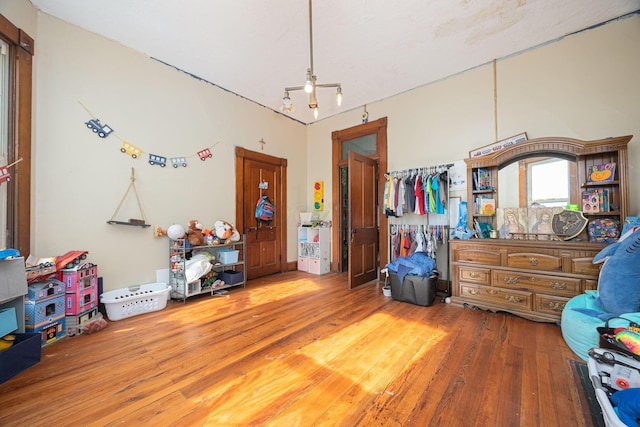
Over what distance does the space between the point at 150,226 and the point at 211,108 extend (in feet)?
6.33

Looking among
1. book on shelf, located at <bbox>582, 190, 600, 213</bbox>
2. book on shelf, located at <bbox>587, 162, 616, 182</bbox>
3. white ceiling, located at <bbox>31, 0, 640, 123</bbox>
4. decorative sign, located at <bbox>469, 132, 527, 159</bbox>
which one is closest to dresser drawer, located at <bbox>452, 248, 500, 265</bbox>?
A: book on shelf, located at <bbox>582, 190, 600, 213</bbox>

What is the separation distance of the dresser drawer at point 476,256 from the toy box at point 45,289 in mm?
3981

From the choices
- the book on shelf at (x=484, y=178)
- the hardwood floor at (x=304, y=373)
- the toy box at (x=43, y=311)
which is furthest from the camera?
the book on shelf at (x=484, y=178)

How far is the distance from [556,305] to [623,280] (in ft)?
2.35

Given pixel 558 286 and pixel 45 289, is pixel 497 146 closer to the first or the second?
pixel 558 286

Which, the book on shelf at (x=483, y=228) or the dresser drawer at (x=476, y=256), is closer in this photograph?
the dresser drawer at (x=476, y=256)

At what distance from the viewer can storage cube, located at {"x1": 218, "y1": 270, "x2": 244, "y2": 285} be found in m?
3.64

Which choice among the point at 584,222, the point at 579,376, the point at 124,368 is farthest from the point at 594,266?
the point at 124,368

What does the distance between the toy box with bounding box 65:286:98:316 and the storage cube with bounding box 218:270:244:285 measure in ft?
4.82

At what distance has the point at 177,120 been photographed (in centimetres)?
344

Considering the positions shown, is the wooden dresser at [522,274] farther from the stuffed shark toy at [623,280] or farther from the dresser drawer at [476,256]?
the stuffed shark toy at [623,280]

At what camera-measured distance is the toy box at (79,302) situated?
2.26 metres

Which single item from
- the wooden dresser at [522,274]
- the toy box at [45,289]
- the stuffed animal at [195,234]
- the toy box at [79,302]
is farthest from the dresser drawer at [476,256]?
the toy box at [45,289]

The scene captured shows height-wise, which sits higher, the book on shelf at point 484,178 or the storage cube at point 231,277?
the book on shelf at point 484,178
